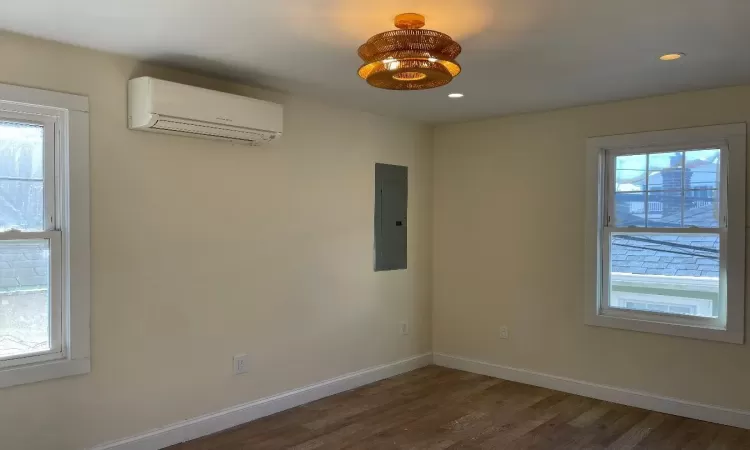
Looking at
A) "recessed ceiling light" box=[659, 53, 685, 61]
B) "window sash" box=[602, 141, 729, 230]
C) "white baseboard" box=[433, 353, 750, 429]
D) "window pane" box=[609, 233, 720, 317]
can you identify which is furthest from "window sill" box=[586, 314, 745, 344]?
"recessed ceiling light" box=[659, 53, 685, 61]

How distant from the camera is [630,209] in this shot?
425cm

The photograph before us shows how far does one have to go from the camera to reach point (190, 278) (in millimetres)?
3475

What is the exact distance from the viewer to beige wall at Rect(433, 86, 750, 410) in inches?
153

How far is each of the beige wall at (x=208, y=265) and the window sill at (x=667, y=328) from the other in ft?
5.50

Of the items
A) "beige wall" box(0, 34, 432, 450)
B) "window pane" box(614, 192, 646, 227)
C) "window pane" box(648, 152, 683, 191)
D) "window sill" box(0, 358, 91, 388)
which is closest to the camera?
"window sill" box(0, 358, 91, 388)

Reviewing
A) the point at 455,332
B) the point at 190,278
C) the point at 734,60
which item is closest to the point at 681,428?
the point at 455,332

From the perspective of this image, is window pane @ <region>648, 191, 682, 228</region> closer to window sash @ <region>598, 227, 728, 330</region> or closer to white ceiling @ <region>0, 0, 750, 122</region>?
window sash @ <region>598, 227, 728, 330</region>

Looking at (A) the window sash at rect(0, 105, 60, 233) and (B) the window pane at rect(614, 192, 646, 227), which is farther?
(B) the window pane at rect(614, 192, 646, 227)

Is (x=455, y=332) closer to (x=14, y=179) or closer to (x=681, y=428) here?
(x=681, y=428)

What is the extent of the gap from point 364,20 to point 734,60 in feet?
6.96

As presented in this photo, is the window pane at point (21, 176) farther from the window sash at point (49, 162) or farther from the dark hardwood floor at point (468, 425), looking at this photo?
the dark hardwood floor at point (468, 425)

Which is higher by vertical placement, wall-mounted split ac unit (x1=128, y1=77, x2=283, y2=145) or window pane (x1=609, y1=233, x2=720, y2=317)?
wall-mounted split ac unit (x1=128, y1=77, x2=283, y2=145)

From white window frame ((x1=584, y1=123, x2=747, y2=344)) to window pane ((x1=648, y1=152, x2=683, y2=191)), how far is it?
2.2 inches

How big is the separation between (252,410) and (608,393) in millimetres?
2637
